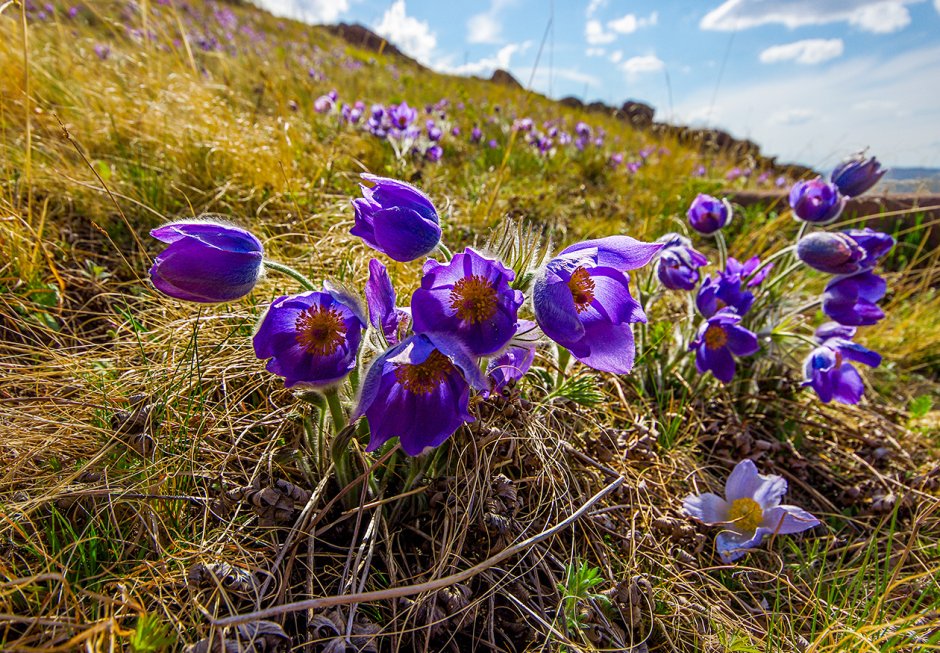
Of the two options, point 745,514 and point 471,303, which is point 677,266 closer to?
point 745,514

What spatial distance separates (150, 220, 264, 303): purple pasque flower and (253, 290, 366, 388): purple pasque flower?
4.3 inches

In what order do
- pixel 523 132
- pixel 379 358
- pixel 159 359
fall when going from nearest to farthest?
pixel 379 358, pixel 159 359, pixel 523 132

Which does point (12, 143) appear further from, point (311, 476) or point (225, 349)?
point (311, 476)

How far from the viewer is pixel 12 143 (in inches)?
101

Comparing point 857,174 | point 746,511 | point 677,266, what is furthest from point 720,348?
point 857,174

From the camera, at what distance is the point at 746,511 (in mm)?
1573

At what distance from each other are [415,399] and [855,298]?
5.77 ft

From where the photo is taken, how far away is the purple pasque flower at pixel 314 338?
0.95m

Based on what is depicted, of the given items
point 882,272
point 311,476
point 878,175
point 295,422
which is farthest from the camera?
point 882,272

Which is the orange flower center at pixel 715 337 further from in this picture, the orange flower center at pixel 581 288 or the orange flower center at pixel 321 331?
the orange flower center at pixel 321 331

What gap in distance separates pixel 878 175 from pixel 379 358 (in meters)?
2.22

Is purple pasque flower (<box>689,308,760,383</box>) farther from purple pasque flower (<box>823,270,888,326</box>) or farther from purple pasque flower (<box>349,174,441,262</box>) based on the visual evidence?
purple pasque flower (<box>349,174,441,262</box>)

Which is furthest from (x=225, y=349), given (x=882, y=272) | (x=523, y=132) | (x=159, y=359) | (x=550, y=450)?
(x=882, y=272)

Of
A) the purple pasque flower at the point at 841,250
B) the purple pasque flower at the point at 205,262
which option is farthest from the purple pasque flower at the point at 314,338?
the purple pasque flower at the point at 841,250
